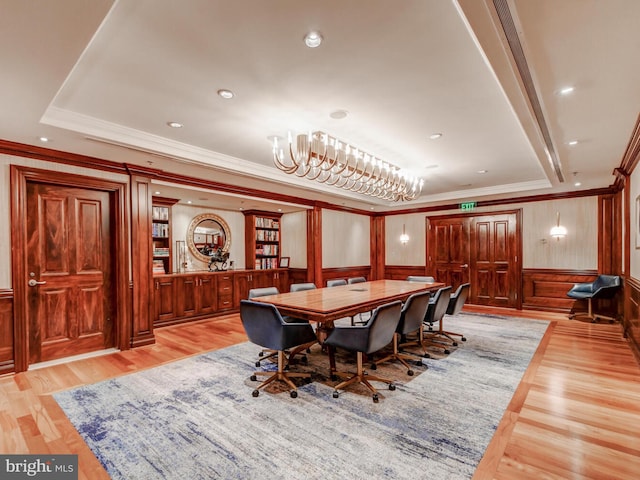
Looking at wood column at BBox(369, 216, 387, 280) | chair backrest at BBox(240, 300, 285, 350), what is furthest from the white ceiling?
wood column at BBox(369, 216, 387, 280)

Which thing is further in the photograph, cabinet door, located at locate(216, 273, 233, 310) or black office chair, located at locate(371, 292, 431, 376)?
cabinet door, located at locate(216, 273, 233, 310)

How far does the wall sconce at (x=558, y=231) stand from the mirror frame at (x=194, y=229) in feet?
21.7

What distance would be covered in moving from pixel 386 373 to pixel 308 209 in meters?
4.35

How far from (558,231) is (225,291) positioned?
21.7 feet

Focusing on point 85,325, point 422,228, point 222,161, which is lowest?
point 85,325

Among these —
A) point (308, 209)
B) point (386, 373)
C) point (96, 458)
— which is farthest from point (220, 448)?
point (308, 209)

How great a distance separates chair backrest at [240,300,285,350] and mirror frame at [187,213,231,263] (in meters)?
3.96

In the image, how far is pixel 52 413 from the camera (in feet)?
8.41

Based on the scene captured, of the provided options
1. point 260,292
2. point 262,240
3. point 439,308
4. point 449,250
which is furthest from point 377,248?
point 260,292

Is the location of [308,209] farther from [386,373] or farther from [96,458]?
[96,458]

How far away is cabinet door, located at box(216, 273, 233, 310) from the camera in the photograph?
6.15 meters

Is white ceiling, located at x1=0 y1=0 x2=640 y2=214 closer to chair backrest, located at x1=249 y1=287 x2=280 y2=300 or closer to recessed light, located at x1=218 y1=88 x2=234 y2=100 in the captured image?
recessed light, located at x1=218 y1=88 x2=234 y2=100

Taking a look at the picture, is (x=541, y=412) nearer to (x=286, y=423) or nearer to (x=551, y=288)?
(x=286, y=423)

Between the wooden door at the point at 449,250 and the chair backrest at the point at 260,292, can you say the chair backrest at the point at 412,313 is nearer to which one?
the chair backrest at the point at 260,292
